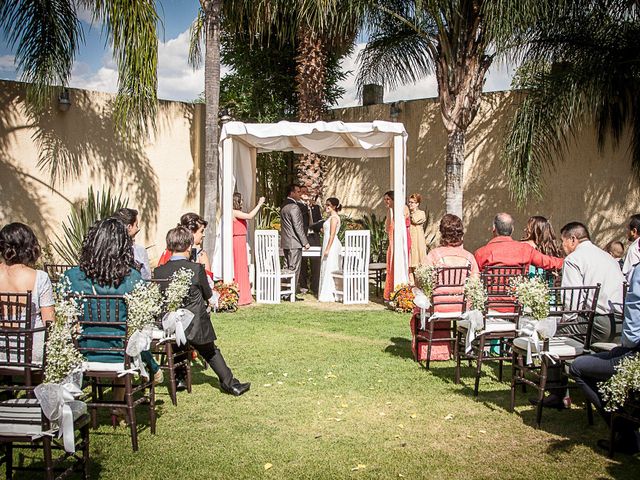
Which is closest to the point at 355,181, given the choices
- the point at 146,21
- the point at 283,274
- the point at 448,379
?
the point at 283,274

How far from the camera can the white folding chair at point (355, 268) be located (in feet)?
36.1

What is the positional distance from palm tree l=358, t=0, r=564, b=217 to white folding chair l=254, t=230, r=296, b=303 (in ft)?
10.1

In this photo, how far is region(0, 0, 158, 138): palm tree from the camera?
30.5 feet

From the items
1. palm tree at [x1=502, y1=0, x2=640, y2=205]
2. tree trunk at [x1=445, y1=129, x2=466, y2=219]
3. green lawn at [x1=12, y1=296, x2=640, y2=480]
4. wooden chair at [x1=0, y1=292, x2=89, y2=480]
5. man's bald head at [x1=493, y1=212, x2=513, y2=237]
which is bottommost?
green lawn at [x1=12, y1=296, x2=640, y2=480]

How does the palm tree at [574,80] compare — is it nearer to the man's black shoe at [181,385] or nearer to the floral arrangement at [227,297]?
the floral arrangement at [227,297]

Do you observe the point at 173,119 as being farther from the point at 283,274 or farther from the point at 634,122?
the point at 634,122

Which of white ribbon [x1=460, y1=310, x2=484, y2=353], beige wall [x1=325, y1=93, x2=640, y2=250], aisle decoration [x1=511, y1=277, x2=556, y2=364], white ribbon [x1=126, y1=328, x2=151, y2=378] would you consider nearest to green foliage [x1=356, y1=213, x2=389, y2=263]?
beige wall [x1=325, y1=93, x2=640, y2=250]

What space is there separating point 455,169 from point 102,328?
313 inches

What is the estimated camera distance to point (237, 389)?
5.89 meters

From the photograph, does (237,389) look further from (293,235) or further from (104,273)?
(293,235)

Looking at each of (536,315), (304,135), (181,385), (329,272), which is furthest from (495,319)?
(304,135)

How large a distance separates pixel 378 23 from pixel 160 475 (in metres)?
10.5

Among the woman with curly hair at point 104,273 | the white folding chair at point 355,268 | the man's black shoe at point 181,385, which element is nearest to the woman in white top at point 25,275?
the woman with curly hair at point 104,273

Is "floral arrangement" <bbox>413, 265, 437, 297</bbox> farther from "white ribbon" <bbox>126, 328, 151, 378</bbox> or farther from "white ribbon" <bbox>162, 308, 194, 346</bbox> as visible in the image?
"white ribbon" <bbox>126, 328, 151, 378</bbox>
